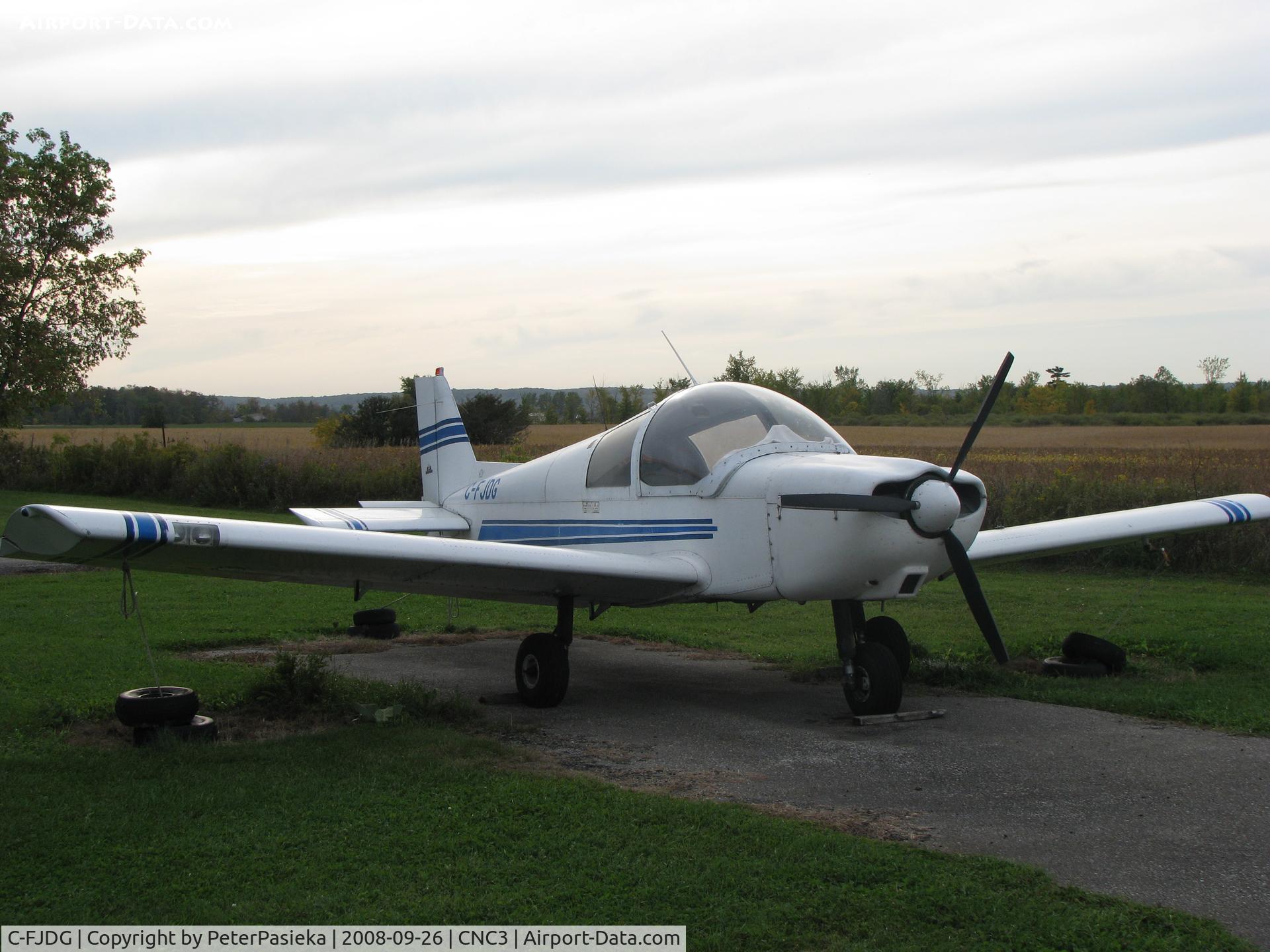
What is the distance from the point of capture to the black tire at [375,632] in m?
10.8

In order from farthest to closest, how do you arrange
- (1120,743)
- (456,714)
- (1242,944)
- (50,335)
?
(50,335)
(456,714)
(1120,743)
(1242,944)

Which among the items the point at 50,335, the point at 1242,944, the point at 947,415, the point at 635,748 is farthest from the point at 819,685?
the point at 947,415

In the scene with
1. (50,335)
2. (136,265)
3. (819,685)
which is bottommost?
(819,685)

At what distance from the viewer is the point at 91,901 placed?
3.92m

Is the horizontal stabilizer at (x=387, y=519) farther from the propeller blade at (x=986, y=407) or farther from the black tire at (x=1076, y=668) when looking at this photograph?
the black tire at (x=1076, y=668)

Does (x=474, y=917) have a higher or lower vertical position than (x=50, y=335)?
lower

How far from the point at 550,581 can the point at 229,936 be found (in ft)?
13.2

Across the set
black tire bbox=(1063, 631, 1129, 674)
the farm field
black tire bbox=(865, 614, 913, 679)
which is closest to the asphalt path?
black tire bbox=(865, 614, 913, 679)

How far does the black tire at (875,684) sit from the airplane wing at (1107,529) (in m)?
2.03

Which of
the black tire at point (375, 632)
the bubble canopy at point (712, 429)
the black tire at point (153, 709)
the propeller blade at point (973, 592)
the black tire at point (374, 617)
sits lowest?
the black tire at point (375, 632)

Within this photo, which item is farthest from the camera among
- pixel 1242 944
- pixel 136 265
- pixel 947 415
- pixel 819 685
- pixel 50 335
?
pixel 947 415

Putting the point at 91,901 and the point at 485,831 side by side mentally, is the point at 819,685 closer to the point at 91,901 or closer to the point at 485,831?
the point at 485,831

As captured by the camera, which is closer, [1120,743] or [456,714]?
[1120,743]

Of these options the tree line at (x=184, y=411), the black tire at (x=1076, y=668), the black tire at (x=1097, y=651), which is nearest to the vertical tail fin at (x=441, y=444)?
the black tire at (x=1076, y=668)
